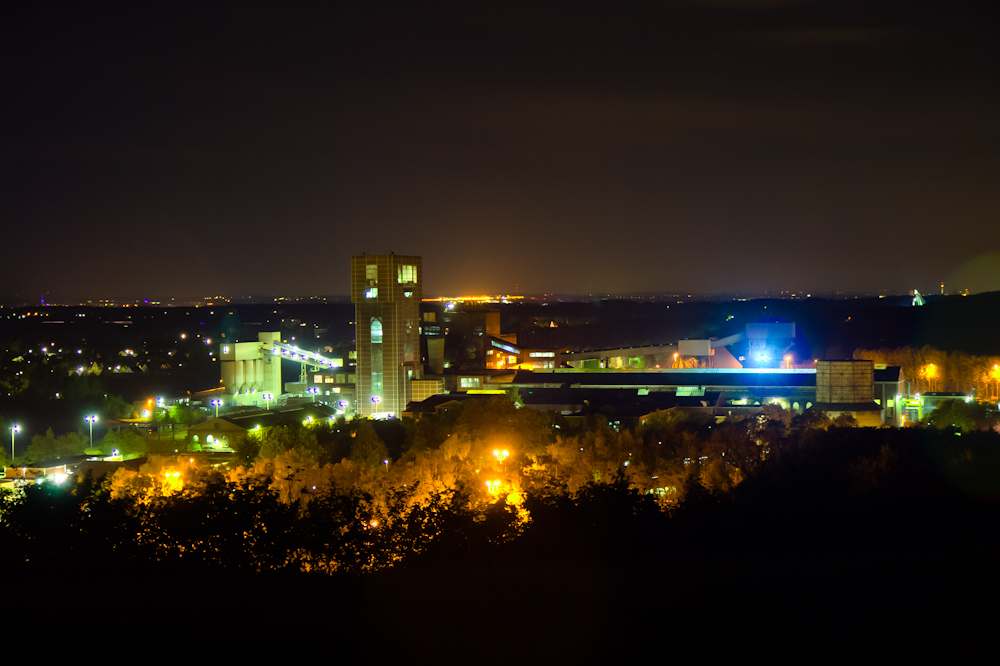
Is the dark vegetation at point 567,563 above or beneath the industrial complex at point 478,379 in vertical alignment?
beneath

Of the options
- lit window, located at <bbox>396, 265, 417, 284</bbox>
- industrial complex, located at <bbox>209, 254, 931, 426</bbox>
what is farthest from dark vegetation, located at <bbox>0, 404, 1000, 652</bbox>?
lit window, located at <bbox>396, 265, 417, 284</bbox>

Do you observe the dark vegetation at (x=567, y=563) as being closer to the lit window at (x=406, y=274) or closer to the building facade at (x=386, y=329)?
the building facade at (x=386, y=329)

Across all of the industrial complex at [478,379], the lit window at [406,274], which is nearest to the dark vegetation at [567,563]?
the industrial complex at [478,379]

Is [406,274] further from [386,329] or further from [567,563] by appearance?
[567,563]

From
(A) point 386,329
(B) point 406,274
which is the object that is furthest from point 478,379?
(B) point 406,274

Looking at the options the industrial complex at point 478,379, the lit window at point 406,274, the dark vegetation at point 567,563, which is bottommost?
the dark vegetation at point 567,563

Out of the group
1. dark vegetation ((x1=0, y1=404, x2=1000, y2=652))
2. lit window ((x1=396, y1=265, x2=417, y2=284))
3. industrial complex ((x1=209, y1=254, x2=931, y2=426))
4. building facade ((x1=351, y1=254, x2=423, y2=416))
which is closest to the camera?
dark vegetation ((x1=0, y1=404, x2=1000, y2=652))

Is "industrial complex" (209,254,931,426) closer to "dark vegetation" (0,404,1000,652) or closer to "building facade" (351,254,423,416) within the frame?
"building facade" (351,254,423,416)

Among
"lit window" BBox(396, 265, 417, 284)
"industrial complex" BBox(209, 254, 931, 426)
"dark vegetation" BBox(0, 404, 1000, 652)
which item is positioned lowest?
"dark vegetation" BBox(0, 404, 1000, 652)

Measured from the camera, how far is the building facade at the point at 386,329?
126 ft

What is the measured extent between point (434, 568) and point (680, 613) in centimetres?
313

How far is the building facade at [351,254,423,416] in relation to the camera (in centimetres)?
3841

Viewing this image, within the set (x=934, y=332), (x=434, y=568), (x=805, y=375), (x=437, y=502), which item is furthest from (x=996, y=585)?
(x=934, y=332)

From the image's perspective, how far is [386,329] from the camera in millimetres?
38906
